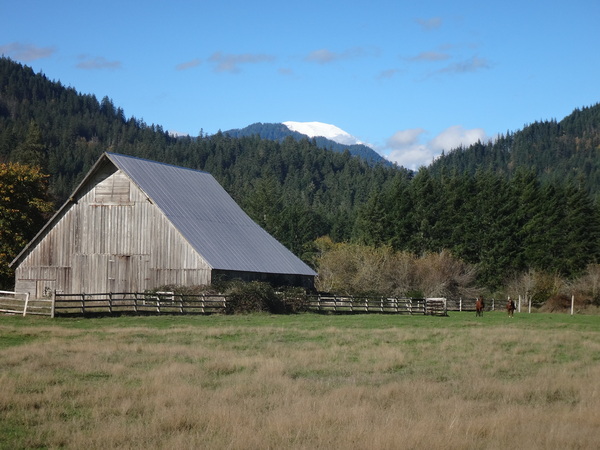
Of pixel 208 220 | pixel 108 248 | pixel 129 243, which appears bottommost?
pixel 108 248

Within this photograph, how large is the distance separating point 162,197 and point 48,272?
8622 millimetres

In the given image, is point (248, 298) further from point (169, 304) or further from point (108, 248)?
point (108, 248)

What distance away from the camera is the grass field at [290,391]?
11766mm

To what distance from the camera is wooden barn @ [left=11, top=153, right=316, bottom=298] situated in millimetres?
47156

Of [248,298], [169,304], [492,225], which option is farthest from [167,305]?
[492,225]

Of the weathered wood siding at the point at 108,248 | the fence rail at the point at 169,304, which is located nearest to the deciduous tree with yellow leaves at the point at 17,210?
the fence rail at the point at 169,304

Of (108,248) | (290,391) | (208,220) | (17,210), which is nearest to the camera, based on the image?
(290,391)

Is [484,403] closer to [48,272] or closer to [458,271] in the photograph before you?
[48,272]

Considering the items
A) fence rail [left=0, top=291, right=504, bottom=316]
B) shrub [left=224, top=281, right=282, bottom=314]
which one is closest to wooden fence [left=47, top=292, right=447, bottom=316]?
fence rail [left=0, top=291, right=504, bottom=316]

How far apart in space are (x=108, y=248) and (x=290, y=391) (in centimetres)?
3532

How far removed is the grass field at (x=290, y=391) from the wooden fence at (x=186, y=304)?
8435 millimetres

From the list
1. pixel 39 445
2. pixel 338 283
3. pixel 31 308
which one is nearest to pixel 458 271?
pixel 338 283

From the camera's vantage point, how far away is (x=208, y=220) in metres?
51.7

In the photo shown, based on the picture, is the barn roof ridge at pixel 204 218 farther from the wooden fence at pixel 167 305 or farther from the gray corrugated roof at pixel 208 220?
the wooden fence at pixel 167 305
